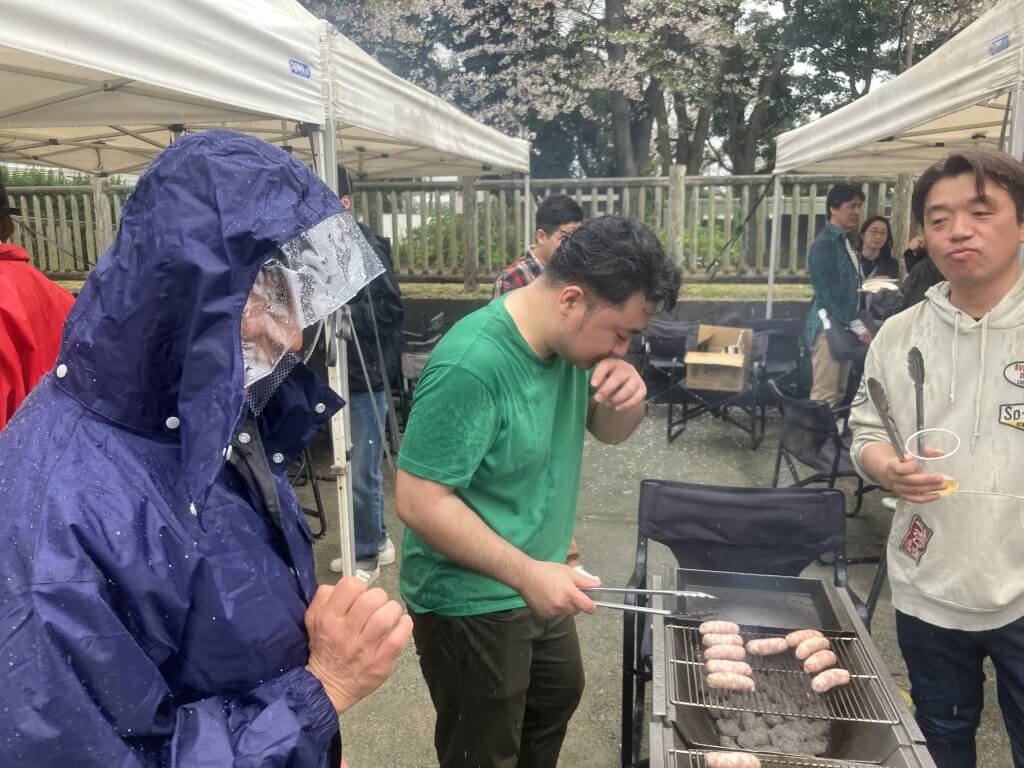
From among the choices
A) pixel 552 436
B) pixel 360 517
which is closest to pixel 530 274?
pixel 360 517

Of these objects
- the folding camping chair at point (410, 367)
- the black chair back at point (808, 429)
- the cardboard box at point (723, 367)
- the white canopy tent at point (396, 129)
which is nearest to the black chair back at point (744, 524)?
the black chair back at point (808, 429)

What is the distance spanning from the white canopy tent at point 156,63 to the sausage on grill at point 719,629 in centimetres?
228

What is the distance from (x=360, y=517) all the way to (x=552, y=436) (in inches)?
98.6

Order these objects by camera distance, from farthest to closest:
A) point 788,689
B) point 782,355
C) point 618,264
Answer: point 782,355 → point 788,689 → point 618,264

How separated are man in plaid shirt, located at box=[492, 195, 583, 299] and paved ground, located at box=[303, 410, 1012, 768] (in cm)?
173

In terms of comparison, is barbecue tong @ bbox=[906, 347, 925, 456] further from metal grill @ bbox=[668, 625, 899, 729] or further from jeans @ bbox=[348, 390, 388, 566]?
jeans @ bbox=[348, 390, 388, 566]

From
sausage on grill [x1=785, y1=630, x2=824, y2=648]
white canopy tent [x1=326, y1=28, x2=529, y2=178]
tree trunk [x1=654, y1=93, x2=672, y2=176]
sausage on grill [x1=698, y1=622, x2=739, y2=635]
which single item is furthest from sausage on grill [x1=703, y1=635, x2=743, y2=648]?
tree trunk [x1=654, y1=93, x2=672, y2=176]

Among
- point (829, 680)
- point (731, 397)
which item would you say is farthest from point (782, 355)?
point (829, 680)

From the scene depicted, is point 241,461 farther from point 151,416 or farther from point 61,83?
point 61,83

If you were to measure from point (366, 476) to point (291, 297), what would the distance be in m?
3.16

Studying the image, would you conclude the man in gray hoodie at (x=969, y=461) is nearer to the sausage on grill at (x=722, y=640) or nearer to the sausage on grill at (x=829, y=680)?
the sausage on grill at (x=829, y=680)

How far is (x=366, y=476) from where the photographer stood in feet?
13.8

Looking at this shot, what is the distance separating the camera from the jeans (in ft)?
13.7

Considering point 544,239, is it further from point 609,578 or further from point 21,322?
point 21,322
